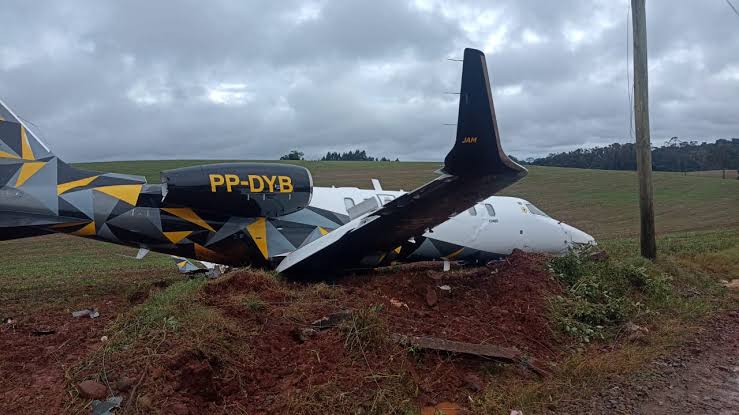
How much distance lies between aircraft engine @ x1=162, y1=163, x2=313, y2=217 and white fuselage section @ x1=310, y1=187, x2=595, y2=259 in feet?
2.61

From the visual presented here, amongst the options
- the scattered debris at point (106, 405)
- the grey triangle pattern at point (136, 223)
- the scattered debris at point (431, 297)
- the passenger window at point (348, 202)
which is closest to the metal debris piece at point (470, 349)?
the scattered debris at point (431, 297)

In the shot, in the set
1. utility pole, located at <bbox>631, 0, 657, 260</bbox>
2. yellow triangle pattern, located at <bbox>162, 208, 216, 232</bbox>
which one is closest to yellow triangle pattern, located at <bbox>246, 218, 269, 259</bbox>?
yellow triangle pattern, located at <bbox>162, 208, 216, 232</bbox>

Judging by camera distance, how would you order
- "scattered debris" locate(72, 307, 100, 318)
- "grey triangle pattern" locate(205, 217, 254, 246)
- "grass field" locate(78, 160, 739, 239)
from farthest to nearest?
1. "grass field" locate(78, 160, 739, 239)
2. "grey triangle pattern" locate(205, 217, 254, 246)
3. "scattered debris" locate(72, 307, 100, 318)

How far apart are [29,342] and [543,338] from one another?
629cm

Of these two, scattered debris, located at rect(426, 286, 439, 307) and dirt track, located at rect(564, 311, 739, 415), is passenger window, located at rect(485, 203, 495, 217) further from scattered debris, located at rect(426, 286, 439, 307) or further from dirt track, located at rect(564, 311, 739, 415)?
dirt track, located at rect(564, 311, 739, 415)

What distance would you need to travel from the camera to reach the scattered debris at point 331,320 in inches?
229

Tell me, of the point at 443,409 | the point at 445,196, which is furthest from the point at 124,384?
the point at 445,196

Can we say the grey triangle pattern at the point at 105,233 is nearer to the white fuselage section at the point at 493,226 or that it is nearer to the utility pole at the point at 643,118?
the white fuselage section at the point at 493,226

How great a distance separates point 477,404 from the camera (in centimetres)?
482

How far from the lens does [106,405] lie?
13.4 ft

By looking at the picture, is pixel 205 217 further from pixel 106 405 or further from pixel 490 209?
pixel 490 209

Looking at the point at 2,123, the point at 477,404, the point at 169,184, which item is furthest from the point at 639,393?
the point at 2,123

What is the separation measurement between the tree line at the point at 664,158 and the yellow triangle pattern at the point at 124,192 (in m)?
85.6

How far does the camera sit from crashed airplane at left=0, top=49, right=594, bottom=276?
860 cm
